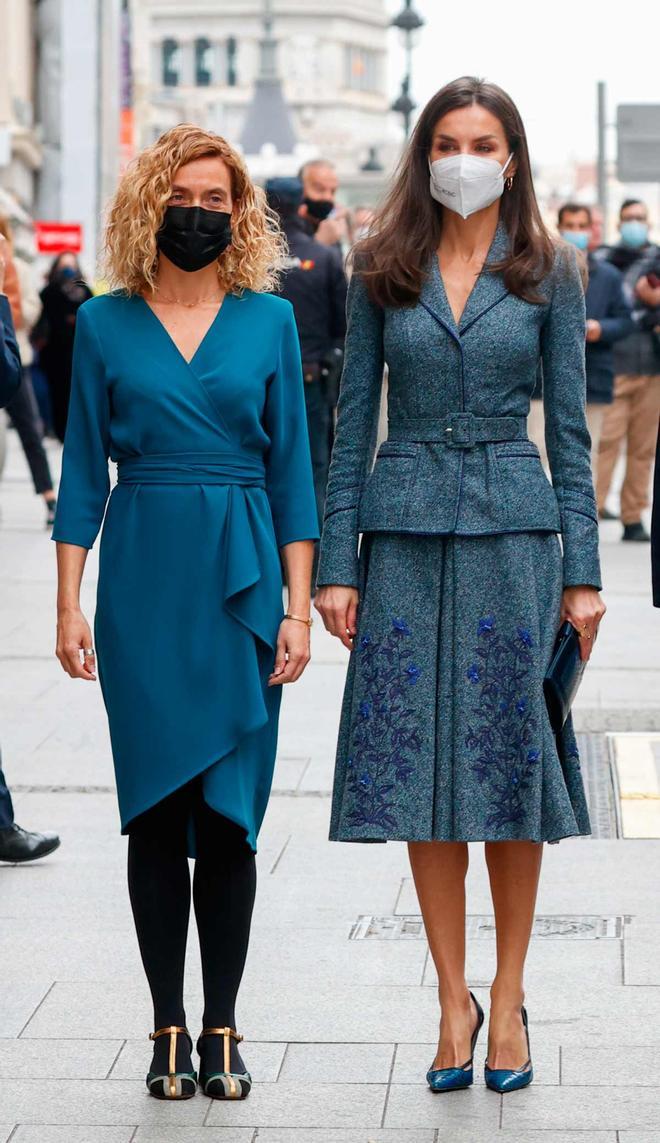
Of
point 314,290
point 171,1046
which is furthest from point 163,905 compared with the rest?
point 314,290

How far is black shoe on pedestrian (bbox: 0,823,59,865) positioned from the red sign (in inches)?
923

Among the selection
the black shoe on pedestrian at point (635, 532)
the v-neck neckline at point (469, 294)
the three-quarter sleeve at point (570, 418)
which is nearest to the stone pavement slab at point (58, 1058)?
the three-quarter sleeve at point (570, 418)

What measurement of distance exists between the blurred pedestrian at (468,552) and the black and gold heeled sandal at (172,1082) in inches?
18.6

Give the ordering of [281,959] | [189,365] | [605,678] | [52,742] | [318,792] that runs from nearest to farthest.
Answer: [189,365]
[281,959]
[318,792]
[52,742]
[605,678]

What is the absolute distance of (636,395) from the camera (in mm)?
14680

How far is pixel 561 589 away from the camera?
4.45 meters

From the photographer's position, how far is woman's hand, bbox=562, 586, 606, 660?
4426 mm

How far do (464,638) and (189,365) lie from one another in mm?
752

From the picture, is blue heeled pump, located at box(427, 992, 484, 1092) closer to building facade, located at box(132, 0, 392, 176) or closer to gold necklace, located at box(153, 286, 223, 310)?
gold necklace, located at box(153, 286, 223, 310)

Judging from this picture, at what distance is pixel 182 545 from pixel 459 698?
0.62 m

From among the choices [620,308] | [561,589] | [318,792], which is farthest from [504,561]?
[620,308]

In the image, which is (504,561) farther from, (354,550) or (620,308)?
(620,308)

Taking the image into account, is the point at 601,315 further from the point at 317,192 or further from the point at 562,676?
the point at 562,676

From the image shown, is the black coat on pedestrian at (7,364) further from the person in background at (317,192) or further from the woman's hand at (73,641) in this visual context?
the person in background at (317,192)
